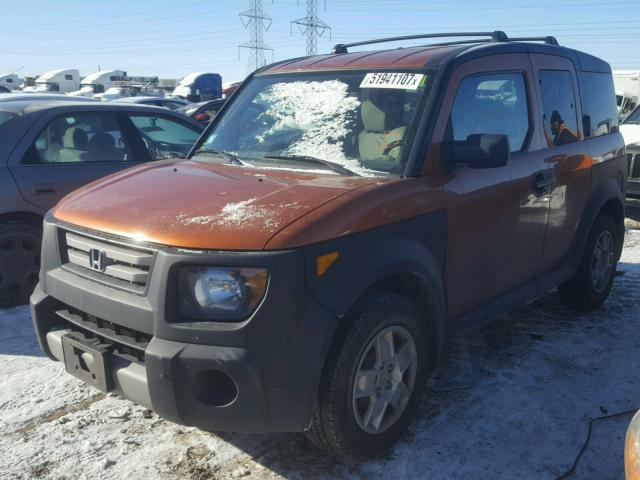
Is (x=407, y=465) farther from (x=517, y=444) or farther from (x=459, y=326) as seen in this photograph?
(x=459, y=326)

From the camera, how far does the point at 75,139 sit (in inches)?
211

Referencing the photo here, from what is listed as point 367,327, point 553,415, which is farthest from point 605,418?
point 367,327

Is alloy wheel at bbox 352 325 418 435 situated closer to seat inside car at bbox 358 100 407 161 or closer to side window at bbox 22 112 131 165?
seat inside car at bbox 358 100 407 161

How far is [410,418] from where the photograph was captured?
324 cm

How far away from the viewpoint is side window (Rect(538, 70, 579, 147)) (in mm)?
4207

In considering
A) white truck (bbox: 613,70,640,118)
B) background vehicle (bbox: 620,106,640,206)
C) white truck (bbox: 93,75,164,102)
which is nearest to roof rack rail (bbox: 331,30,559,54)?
background vehicle (bbox: 620,106,640,206)

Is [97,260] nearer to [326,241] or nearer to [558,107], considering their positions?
[326,241]

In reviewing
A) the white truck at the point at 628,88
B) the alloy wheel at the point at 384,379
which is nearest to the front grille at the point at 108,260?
the alloy wheel at the point at 384,379

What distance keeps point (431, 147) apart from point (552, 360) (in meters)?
1.89

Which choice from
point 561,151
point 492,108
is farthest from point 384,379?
point 561,151

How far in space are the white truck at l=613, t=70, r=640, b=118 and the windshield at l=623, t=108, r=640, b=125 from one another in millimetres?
11598

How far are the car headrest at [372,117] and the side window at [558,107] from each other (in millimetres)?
1363

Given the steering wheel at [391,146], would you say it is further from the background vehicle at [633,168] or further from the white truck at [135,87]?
the white truck at [135,87]

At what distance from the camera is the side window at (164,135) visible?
19.1ft
